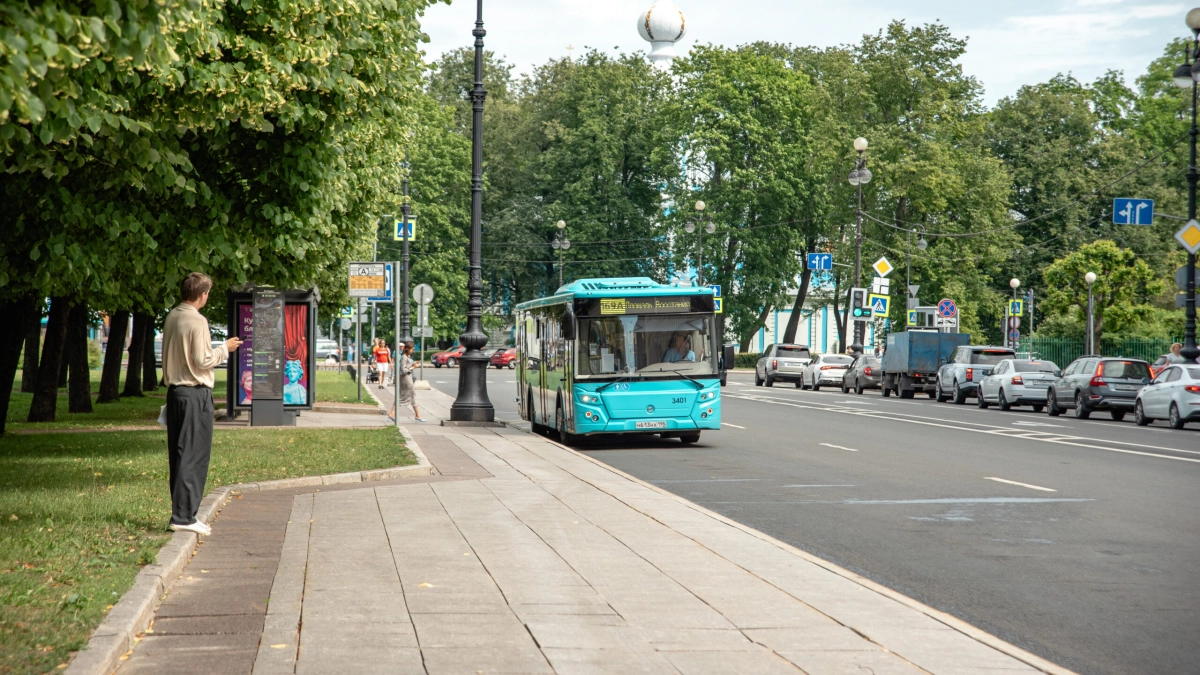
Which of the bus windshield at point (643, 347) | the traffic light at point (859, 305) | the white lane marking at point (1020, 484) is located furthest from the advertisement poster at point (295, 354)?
the traffic light at point (859, 305)

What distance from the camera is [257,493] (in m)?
13.2

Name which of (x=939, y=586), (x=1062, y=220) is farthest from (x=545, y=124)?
(x=939, y=586)

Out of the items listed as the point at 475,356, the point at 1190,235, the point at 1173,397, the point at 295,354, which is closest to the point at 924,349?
the point at 1190,235

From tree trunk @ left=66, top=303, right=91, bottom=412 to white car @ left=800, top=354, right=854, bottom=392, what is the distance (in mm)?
30736

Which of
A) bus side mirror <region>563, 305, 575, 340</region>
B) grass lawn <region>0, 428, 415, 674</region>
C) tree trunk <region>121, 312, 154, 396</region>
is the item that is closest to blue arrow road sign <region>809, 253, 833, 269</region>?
tree trunk <region>121, 312, 154, 396</region>

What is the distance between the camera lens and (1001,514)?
12.7 meters

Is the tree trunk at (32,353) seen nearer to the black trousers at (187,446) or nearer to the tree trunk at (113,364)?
the tree trunk at (113,364)

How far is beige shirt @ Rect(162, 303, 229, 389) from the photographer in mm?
9914

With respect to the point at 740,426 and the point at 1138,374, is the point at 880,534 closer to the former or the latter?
the point at 740,426

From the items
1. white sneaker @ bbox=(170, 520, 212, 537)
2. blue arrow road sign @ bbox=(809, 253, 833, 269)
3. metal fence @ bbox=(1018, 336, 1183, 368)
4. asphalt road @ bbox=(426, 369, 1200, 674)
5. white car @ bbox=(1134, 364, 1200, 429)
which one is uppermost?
blue arrow road sign @ bbox=(809, 253, 833, 269)

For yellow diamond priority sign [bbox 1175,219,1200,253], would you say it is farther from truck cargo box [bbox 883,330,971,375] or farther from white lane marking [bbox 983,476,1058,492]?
white lane marking [bbox 983,476,1058,492]

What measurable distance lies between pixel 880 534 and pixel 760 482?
4.66 meters

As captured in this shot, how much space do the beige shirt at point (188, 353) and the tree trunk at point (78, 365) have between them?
732 inches

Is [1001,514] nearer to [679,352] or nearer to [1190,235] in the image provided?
[679,352]
